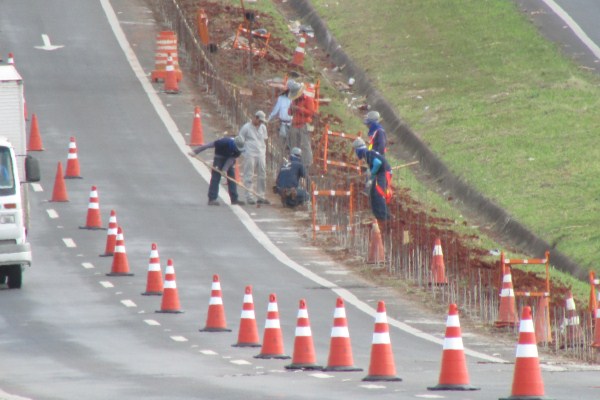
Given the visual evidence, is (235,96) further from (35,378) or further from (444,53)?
(35,378)

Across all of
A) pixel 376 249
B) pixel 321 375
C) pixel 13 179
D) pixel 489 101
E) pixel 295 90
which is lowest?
pixel 321 375

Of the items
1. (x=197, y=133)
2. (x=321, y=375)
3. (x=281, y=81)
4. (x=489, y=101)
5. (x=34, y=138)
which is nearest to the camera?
(x=321, y=375)

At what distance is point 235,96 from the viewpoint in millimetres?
36125

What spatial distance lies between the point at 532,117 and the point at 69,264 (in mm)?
14600

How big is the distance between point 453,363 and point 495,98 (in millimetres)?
24900

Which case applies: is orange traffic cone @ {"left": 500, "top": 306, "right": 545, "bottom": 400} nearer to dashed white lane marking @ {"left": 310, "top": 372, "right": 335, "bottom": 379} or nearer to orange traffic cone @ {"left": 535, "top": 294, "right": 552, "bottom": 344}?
dashed white lane marking @ {"left": 310, "top": 372, "right": 335, "bottom": 379}

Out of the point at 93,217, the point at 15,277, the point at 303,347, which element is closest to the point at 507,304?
the point at 303,347

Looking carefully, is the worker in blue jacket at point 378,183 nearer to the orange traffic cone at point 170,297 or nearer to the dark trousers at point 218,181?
the dark trousers at point 218,181

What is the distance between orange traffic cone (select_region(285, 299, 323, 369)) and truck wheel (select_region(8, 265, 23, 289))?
7222 mm

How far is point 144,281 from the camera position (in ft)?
78.2

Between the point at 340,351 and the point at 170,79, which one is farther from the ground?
the point at 170,79

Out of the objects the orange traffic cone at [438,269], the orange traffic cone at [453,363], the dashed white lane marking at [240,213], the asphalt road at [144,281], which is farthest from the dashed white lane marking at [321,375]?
the orange traffic cone at [438,269]

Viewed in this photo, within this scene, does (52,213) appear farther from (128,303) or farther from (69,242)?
(128,303)

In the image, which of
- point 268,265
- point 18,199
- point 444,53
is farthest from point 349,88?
point 18,199
